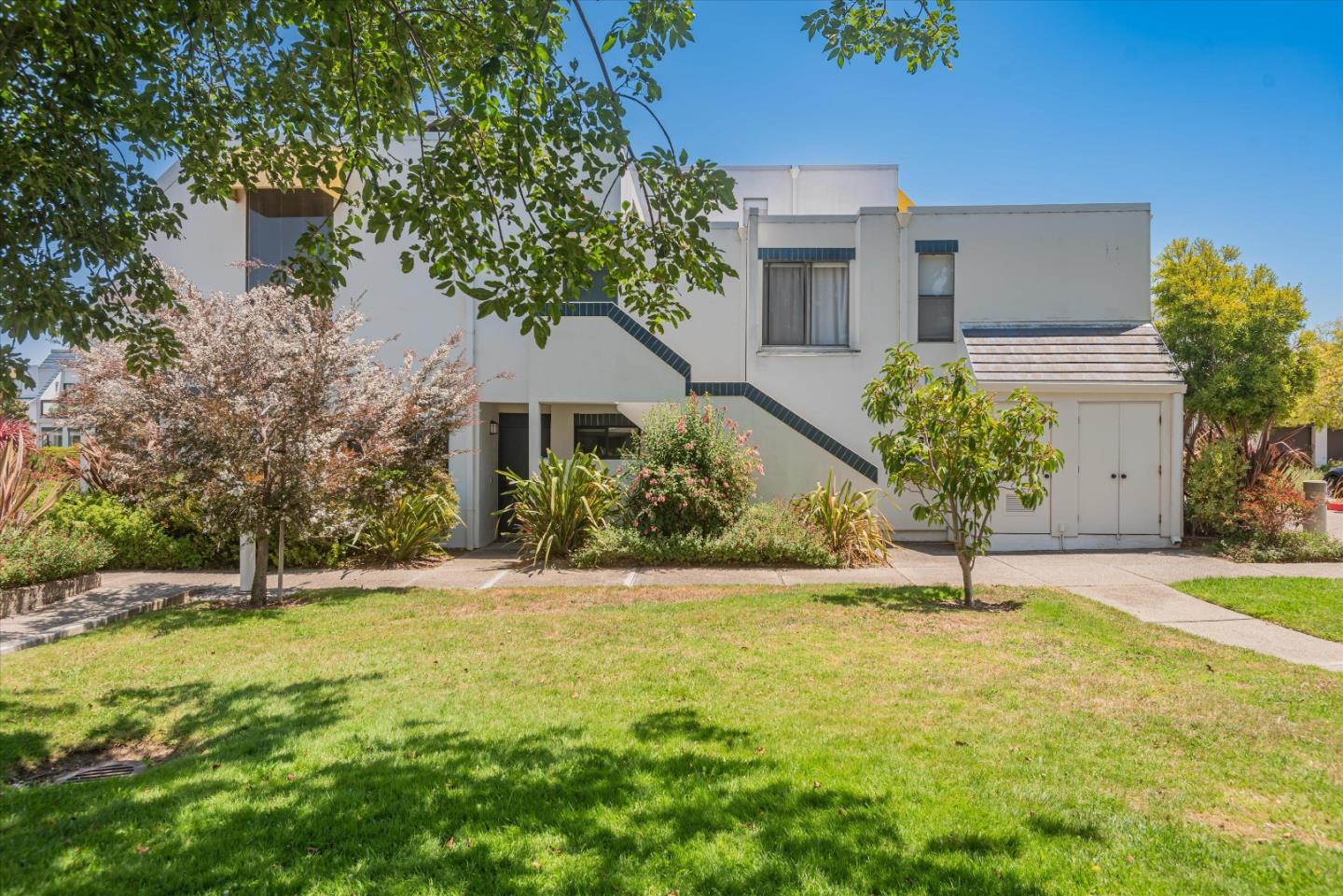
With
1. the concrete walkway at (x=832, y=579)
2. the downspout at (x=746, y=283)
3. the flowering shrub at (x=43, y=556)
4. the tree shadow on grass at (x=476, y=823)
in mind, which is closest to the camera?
the tree shadow on grass at (x=476, y=823)

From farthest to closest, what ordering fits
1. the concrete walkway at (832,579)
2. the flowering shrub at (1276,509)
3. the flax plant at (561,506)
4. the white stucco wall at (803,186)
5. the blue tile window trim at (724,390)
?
the white stucco wall at (803,186) → the blue tile window trim at (724,390) → the flax plant at (561,506) → the flowering shrub at (1276,509) → the concrete walkway at (832,579)

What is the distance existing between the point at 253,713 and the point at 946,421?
24.2ft

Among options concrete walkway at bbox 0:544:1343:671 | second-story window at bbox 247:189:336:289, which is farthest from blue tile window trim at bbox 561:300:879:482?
second-story window at bbox 247:189:336:289

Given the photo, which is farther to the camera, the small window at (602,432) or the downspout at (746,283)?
the small window at (602,432)

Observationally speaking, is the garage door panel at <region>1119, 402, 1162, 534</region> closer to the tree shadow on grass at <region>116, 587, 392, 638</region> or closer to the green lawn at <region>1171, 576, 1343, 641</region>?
the green lawn at <region>1171, 576, 1343, 641</region>

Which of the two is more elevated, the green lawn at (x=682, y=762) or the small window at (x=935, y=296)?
the small window at (x=935, y=296)

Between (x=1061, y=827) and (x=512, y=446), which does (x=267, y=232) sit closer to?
(x=512, y=446)

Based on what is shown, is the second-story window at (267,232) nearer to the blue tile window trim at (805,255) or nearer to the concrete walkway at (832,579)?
the concrete walkway at (832,579)

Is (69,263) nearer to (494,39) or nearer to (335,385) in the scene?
(494,39)

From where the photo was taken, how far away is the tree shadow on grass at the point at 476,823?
313 centimetres

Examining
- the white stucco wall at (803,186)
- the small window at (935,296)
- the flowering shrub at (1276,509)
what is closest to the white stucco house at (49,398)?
the white stucco wall at (803,186)

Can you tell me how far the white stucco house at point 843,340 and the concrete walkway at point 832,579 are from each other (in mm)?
1694

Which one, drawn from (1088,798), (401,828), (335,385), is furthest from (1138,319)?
(401,828)

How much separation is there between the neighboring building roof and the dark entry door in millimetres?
8782
